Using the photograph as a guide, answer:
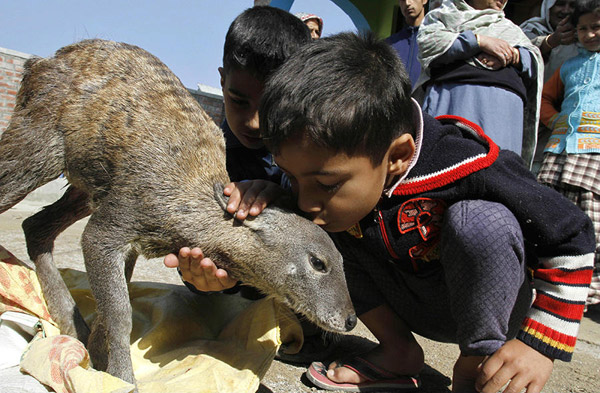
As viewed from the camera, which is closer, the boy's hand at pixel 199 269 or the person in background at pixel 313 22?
the boy's hand at pixel 199 269

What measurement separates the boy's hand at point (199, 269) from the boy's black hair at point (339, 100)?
724 mm

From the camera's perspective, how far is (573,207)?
2.21 meters

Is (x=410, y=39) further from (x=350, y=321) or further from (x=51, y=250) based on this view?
(x=51, y=250)

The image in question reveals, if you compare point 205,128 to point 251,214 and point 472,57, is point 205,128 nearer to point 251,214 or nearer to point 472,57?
point 251,214

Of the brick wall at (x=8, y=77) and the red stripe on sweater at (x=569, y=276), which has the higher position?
the brick wall at (x=8, y=77)

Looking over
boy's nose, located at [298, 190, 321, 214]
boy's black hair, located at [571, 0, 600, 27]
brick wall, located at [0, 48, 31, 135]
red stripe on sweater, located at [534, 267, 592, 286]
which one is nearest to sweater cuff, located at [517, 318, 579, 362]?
red stripe on sweater, located at [534, 267, 592, 286]

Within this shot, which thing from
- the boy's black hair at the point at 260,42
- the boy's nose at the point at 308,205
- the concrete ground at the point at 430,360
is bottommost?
the concrete ground at the point at 430,360

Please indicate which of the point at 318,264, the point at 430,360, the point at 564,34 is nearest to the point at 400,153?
the point at 318,264

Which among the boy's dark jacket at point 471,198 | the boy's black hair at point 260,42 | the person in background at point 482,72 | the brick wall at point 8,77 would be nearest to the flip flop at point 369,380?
the boy's dark jacket at point 471,198

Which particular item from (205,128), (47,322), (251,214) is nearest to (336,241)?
(251,214)

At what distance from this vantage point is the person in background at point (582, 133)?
4.00m

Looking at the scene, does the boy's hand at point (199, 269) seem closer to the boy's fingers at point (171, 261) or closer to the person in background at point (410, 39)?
the boy's fingers at point (171, 261)

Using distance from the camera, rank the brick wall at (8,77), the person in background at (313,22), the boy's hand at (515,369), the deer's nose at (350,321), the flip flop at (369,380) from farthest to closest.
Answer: the brick wall at (8,77), the person in background at (313,22), the flip flop at (369,380), the deer's nose at (350,321), the boy's hand at (515,369)

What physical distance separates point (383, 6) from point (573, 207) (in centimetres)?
884
